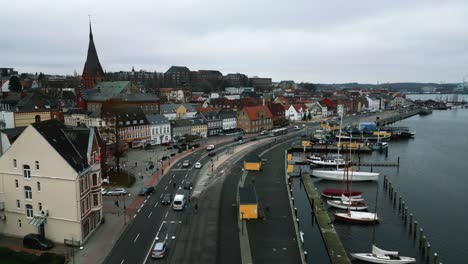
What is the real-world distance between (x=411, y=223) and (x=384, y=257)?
10057 millimetres

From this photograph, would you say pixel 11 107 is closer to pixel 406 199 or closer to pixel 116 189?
pixel 116 189

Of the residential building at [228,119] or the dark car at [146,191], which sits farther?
the residential building at [228,119]

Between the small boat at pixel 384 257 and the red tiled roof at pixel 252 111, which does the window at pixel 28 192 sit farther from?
the red tiled roof at pixel 252 111

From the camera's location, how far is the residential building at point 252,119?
10162 centimetres

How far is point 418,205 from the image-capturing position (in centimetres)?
4666

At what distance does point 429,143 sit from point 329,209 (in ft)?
205

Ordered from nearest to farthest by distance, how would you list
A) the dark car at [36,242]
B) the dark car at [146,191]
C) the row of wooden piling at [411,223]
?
the dark car at [36,242] < the row of wooden piling at [411,223] < the dark car at [146,191]

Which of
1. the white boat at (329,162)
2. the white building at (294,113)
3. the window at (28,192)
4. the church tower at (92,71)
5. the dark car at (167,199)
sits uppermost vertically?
the church tower at (92,71)

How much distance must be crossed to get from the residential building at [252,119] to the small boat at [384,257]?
233 ft

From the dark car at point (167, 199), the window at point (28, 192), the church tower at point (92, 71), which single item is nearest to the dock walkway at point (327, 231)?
the dark car at point (167, 199)

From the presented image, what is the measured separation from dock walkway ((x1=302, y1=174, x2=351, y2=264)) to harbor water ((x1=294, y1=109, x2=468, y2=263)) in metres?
0.98

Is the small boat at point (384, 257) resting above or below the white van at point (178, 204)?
below

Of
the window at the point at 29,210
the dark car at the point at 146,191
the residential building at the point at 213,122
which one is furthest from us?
the residential building at the point at 213,122

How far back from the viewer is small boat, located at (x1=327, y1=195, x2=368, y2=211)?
44.0 meters
